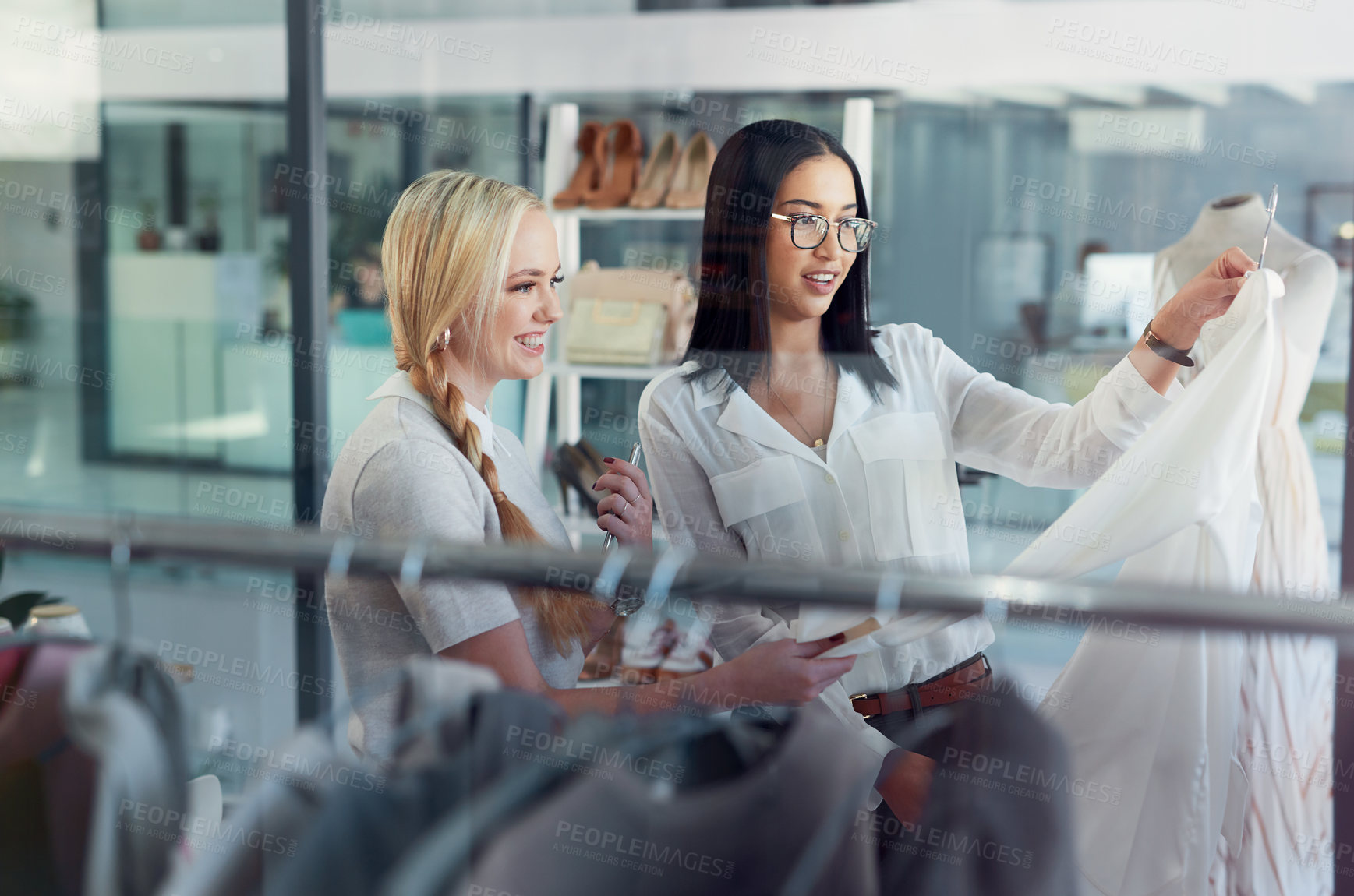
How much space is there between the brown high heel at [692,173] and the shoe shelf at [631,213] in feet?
0.09

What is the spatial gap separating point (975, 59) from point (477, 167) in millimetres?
1702

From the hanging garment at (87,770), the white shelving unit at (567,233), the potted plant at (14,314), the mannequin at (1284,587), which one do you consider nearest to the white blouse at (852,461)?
the mannequin at (1284,587)

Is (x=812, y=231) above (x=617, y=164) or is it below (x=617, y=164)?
below

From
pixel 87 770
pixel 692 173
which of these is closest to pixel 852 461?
pixel 87 770

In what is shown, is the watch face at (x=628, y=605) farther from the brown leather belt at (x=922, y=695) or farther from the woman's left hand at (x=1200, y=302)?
the woman's left hand at (x=1200, y=302)

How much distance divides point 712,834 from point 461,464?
551 millimetres

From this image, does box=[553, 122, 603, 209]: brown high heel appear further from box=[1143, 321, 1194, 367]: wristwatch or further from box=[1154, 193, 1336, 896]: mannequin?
box=[1143, 321, 1194, 367]: wristwatch

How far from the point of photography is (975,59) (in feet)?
10.2

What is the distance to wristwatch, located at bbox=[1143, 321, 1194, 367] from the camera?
1.25 metres

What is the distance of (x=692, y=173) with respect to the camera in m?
2.75

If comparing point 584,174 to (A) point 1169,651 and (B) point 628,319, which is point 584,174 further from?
(A) point 1169,651

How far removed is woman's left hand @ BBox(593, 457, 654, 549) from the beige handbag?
1.46m

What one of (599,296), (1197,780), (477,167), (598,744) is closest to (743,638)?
(598,744)

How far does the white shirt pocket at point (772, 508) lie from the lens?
A: 125 centimetres
